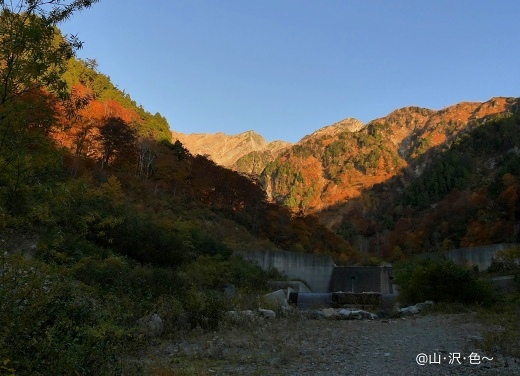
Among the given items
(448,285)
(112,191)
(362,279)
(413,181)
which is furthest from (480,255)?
(413,181)

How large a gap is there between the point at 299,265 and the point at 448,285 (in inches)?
542

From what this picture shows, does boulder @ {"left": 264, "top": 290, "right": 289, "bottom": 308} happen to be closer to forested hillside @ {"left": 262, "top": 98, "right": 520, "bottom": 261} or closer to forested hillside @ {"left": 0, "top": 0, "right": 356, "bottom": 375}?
forested hillside @ {"left": 0, "top": 0, "right": 356, "bottom": 375}

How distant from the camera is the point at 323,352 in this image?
7.03m

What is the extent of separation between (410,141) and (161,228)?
151 m

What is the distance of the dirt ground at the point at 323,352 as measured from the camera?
5602 mm

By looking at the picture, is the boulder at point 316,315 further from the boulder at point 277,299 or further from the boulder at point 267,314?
the boulder at point 267,314

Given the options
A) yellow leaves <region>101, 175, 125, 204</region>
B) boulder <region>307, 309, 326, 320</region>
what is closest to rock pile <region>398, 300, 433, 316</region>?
boulder <region>307, 309, 326, 320</region>

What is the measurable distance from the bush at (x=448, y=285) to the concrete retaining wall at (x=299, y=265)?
1173 cm

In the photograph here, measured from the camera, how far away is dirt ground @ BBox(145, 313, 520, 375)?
560 centimetres

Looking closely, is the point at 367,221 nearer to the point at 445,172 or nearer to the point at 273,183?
the point at 445,172

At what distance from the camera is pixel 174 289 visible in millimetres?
12516

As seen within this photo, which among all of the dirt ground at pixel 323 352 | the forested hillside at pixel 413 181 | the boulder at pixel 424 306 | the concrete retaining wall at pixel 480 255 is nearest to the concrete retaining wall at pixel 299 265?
the concrete retaining wall at pixel 480 255

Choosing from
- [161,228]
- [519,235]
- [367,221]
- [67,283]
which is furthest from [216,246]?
[367,221]

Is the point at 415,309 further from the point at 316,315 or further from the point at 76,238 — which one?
the point at 76,238
